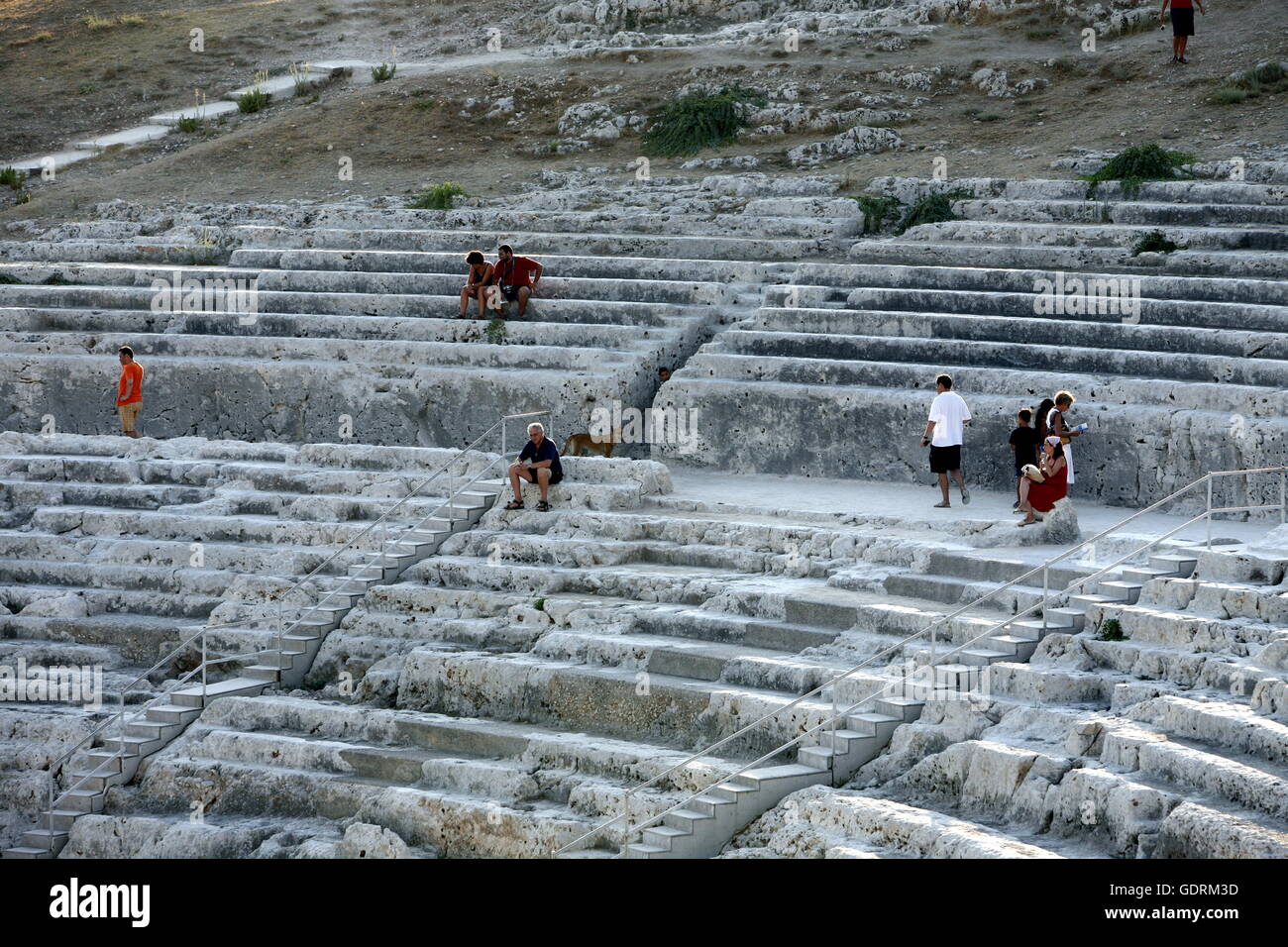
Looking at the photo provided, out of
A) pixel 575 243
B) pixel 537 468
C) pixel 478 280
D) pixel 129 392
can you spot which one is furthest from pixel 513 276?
pixel 129 392

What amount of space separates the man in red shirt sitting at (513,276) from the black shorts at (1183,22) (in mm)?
9936

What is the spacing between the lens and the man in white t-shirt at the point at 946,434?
46.6ft

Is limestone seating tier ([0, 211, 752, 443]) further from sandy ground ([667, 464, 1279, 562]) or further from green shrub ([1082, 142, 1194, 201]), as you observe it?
green shrub ([1082, 142, 1194, 201])

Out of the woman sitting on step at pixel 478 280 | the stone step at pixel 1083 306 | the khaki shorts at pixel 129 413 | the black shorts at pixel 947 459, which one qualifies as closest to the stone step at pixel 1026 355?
the stone step at pixel 1083 306

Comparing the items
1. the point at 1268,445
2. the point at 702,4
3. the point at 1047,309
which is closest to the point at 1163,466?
the point at 1268,445

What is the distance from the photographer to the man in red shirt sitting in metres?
17.8

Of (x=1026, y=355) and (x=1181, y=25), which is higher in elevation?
(x=1181, y=25)

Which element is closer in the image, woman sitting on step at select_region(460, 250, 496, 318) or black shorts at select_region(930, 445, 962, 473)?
black shorts at select_region(930, 445, 962, 473)

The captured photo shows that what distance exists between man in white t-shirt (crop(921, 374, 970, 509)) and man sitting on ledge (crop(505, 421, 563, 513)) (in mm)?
3126

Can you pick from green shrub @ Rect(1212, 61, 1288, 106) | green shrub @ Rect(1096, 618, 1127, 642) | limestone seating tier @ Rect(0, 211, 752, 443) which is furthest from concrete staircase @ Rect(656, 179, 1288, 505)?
green shrub @ Rect(1212, 61, 1288, 106)

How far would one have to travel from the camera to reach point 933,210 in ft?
62.2

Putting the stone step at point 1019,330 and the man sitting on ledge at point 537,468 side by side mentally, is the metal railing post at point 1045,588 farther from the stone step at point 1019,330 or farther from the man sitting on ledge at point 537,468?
the man sitting on ledge at point 537,468

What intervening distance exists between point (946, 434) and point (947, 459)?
0.72 ft

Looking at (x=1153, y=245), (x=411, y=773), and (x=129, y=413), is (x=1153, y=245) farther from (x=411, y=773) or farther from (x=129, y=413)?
(x=129, y=413)
